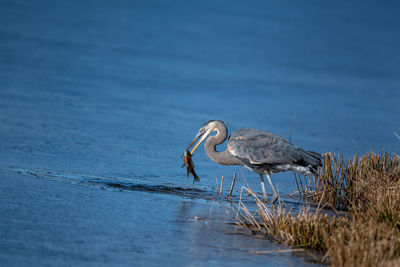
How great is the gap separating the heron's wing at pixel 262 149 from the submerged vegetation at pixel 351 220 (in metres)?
0.46

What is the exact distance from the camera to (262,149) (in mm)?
9453

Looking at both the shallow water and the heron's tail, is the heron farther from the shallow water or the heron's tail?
the shallow water

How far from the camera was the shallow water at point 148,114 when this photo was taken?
7.17 metres

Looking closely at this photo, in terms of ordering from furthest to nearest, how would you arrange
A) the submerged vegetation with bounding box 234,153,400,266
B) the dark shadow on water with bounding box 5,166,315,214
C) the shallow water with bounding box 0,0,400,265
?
the dark shadow on water with bounding box 5,166,315,214
the shallow water with bounding box 0,0,400,265
the submerged vegetation with bounding box 234,153,400,266

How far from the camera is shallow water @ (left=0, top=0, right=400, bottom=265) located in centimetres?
717

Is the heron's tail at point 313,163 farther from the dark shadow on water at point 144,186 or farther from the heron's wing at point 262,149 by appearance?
the dark shadow on water at point 144,186

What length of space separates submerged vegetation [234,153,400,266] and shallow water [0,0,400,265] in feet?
0.81

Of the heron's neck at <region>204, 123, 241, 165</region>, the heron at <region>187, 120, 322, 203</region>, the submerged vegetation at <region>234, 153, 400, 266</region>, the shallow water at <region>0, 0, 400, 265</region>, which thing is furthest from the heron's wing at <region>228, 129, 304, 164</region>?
the shallow water at <region>0, 0, 400, 265</region>

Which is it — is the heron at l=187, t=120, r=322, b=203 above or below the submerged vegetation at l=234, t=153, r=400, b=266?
above

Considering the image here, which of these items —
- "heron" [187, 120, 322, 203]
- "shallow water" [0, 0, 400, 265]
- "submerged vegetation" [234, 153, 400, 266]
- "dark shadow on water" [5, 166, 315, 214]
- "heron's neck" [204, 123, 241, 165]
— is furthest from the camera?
"heron's neck" [204, 123, 241, 165]

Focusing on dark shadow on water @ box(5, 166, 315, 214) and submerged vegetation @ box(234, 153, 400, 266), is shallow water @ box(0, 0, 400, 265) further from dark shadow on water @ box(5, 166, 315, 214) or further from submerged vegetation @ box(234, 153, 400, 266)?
submerged vegetation @ box(234, 153, 400, 266)

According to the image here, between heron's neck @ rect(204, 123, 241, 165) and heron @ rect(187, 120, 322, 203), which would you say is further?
heron's neck @ rect(204, 123, 241, 165)

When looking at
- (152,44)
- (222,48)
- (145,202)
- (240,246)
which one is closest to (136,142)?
(145,202)

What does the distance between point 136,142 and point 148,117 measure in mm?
2545
